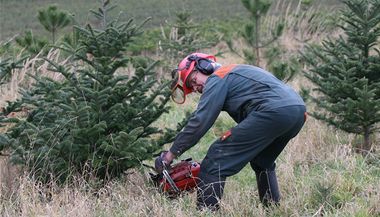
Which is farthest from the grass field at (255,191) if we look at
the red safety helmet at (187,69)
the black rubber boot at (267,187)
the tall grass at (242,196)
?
the red safety helmet at (187,69)

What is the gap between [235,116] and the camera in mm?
5656

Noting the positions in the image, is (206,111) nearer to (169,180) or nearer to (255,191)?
(169,180)

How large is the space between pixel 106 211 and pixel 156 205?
0.45 m

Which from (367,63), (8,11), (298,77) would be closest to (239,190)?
(367,63)

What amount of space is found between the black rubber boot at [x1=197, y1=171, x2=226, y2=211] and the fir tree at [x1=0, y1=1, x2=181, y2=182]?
35.8 inches

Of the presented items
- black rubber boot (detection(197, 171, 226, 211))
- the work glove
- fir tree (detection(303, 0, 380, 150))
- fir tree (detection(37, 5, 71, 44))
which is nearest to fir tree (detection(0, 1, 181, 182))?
the work glove

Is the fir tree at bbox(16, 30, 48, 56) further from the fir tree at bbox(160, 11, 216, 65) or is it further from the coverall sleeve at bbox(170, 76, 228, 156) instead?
the coverall sleeve at bbox(170, 76, 228, 156)

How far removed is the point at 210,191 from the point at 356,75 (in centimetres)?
304

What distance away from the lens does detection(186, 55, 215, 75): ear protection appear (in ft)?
18.4

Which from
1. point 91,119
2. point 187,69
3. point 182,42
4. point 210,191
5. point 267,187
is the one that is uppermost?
point 187,69

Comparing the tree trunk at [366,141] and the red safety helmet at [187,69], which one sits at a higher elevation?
the red safety helmet at [187,69]

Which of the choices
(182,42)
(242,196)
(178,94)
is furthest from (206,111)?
(182,42)

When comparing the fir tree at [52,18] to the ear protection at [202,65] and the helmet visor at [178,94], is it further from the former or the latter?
the ear protection at [202,65]

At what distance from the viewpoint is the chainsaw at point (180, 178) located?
566 cm
